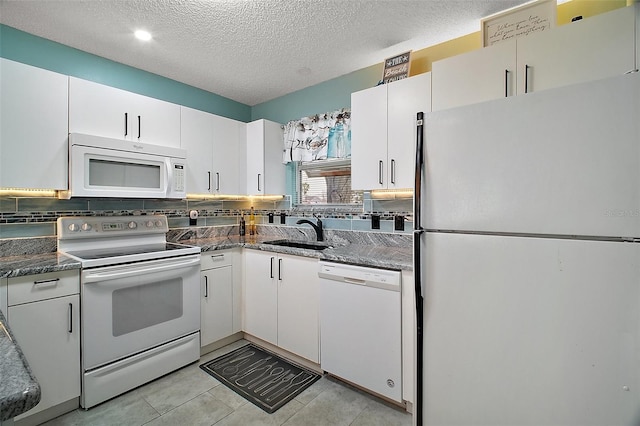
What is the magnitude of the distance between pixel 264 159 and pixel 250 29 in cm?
124

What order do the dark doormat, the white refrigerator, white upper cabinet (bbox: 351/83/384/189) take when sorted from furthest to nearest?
white upper cabinet (bbox: 351/83/384/189), the dark doormat, the white refrigerator

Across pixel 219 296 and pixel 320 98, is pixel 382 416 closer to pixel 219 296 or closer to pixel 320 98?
pixel 219 296

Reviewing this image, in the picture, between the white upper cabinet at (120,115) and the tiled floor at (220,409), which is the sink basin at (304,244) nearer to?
the tiled floor at (220,409)

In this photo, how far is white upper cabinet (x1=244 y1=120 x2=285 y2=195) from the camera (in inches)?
123

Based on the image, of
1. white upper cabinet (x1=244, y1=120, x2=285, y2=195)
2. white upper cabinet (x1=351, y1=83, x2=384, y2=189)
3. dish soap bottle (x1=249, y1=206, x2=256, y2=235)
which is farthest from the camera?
dish soap bottle (x1=249, y1=206, x2=256, y2=235)

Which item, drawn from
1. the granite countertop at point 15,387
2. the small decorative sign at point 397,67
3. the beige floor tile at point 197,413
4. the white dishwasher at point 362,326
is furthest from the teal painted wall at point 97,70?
the beige floor tile at point 197,413

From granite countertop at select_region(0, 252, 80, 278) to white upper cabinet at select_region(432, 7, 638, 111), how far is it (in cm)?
256

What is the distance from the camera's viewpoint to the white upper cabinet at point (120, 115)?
2135 millimetres

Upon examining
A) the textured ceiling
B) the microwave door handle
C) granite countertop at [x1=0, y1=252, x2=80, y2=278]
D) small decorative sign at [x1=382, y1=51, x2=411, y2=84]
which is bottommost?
granite countertop at [x1=0, y1=252, x2=80, y2=278]

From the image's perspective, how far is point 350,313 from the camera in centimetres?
205

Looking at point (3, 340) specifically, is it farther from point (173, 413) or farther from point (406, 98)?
point (406, 98)

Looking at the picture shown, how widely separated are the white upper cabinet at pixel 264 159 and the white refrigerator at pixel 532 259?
76.6 inches

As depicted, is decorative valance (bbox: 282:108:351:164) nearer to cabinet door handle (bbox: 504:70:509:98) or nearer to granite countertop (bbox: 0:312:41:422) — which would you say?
cabinet door handle (bbox: 504:70:509:98)

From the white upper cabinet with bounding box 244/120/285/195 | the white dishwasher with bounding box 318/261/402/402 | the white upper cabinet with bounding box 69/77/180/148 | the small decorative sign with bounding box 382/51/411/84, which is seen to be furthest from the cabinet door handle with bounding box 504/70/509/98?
the white upper cabinet with bounding box 69/77/180/148
